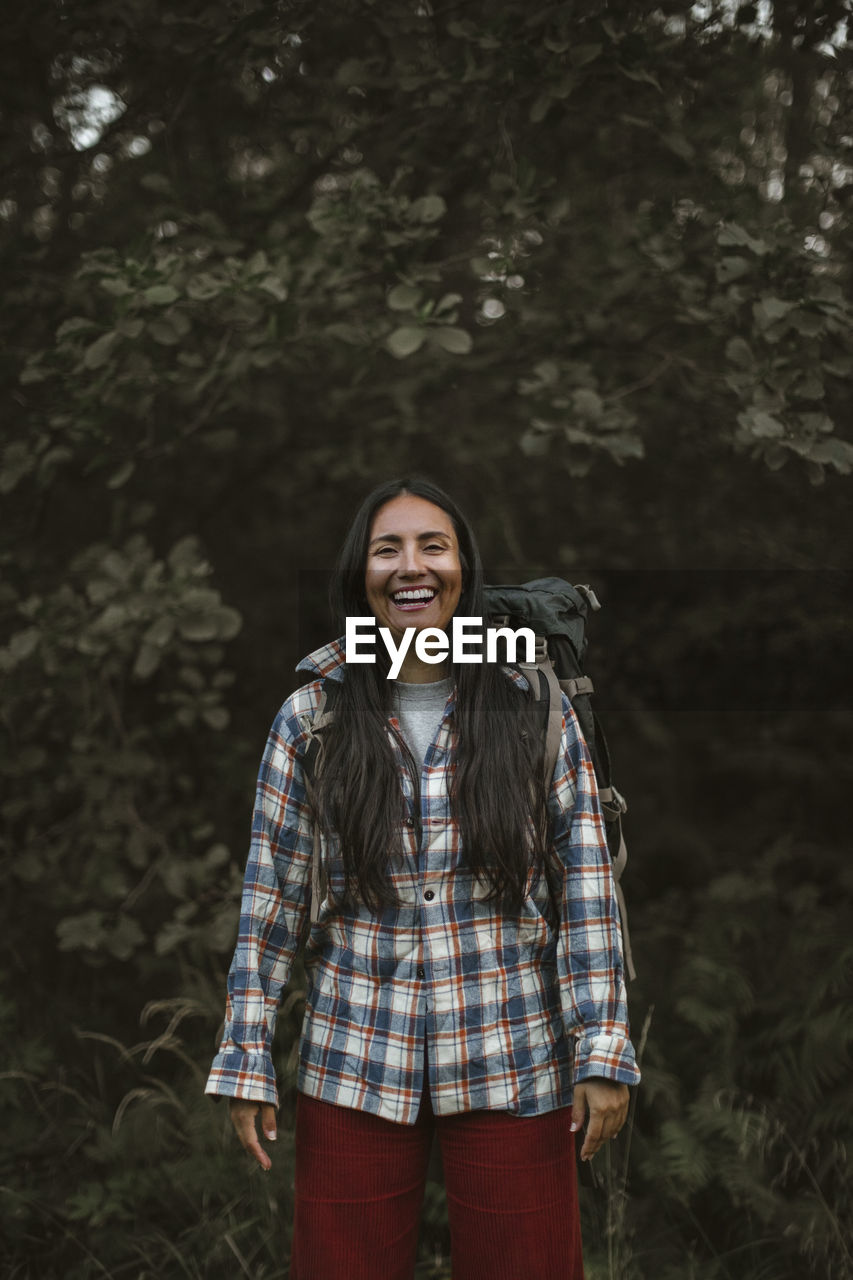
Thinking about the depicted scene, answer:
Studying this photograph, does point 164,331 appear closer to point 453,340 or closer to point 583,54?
point 453,340

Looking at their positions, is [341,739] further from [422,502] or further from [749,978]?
[749,978]

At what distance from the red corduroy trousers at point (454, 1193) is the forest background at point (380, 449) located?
122cm

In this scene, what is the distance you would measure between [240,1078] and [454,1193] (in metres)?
0.45

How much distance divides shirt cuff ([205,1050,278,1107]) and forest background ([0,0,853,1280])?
4.11 feet

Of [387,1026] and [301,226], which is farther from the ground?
[301,226]

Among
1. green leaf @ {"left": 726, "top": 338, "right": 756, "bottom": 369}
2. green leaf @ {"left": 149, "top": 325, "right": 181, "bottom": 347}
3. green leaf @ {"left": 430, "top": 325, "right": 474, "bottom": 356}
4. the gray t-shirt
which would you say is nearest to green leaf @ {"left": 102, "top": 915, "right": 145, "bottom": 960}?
the gray t-shirt

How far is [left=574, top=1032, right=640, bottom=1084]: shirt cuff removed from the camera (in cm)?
199

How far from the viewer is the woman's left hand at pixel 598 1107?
2.00m

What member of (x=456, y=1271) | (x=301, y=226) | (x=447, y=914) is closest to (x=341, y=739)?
(x=447, y=914)

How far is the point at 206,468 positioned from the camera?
445cm

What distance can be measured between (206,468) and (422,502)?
95.3 inches

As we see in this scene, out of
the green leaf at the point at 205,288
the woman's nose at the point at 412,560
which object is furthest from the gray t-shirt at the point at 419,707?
the green leaf at the point at 205,288

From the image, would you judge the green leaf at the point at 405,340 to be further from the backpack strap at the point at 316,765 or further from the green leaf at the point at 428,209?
the backpack strap at the point at 316,765

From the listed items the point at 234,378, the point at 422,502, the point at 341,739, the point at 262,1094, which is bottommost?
the point at 262,1094
